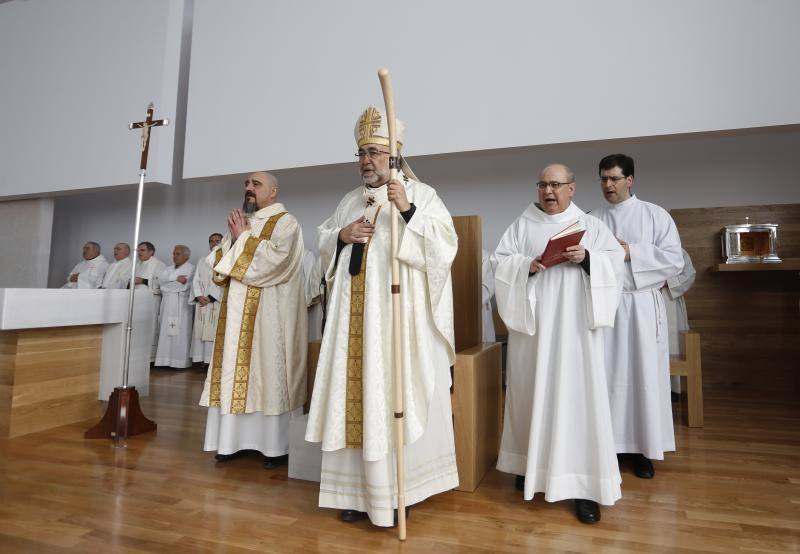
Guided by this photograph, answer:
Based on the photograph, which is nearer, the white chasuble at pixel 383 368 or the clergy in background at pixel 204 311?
the white chasuble at pixel 383 368

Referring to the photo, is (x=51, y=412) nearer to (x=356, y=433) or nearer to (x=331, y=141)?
(x=356, y=433)

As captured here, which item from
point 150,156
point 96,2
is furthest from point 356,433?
point 96,2

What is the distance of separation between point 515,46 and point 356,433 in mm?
4550

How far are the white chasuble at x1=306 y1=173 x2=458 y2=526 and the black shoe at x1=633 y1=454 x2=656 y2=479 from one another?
1308 mm

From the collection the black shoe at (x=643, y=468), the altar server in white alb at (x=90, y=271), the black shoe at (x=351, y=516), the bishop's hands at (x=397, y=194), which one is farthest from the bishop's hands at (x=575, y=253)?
the altar server in white alb at (x=90, y=271)

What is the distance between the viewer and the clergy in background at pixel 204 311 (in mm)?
8043

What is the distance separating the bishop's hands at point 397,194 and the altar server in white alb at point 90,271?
8.10 metres

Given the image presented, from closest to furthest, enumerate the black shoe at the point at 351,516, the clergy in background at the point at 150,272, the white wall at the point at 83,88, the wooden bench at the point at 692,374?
the black shoe at the point at 351,516, the wooden bench at the point at 692,374, the white wall at the point at 83,88, the clergy in background at the point at 150,272

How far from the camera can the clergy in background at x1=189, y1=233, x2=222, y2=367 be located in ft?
26.4

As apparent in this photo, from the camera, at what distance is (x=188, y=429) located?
4438 mm

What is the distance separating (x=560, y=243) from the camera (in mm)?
2742

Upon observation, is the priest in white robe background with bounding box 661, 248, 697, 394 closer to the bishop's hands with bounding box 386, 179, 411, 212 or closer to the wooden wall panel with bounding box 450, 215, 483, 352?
the wooden wall panel with bounding box 450, 215, 483, 352

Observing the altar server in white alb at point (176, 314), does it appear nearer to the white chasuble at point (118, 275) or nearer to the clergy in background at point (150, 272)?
the clergy in background at point (150, 272)

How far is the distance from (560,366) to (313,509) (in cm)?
150
